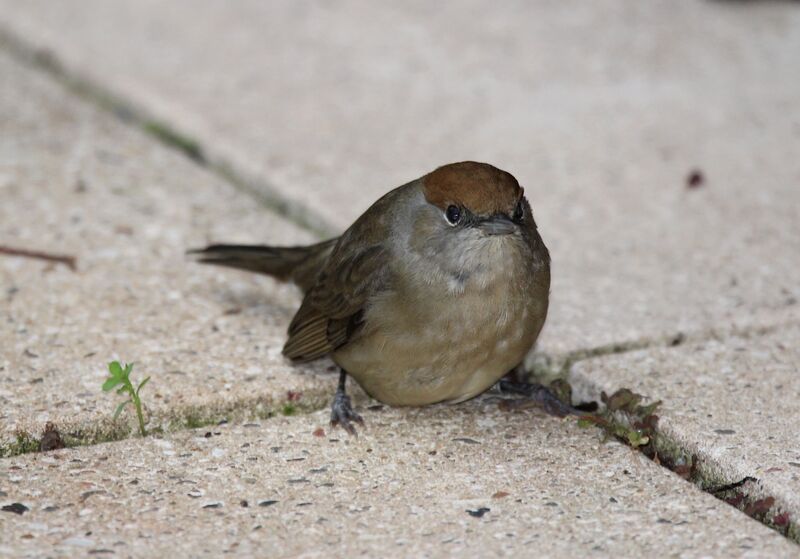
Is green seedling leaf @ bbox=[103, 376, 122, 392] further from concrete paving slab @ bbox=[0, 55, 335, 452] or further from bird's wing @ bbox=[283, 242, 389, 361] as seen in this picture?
bird's wing @ bbox=[283, 242, 389, 361]

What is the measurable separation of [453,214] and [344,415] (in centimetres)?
77

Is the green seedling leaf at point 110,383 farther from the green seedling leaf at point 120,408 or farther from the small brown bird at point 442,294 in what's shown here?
the small brown bird at point 442,294

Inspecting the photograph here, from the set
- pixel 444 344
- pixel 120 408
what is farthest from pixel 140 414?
pixel 444 344

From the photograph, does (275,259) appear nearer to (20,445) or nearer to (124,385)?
(124,385)

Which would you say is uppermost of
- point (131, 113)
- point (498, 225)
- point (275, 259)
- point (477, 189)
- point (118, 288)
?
point (131, 113)

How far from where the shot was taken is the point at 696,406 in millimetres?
4168

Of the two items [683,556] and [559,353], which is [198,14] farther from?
[683,556]

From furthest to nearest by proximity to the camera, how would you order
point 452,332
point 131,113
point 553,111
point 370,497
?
1. point 553,111
2. point 131,113
3. point 452,332
4. point 370,497

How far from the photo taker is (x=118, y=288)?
16.8 feet

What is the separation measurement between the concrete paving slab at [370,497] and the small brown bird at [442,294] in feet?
0.69

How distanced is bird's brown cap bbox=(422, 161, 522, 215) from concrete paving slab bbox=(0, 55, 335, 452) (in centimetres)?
88

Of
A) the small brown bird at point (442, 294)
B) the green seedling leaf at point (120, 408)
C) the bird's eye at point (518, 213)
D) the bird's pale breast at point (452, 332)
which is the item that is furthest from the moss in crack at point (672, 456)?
the green seedling leaf at point (120, 408)

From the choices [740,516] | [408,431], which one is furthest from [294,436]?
[740,516]

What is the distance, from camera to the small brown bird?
13.2 feet
